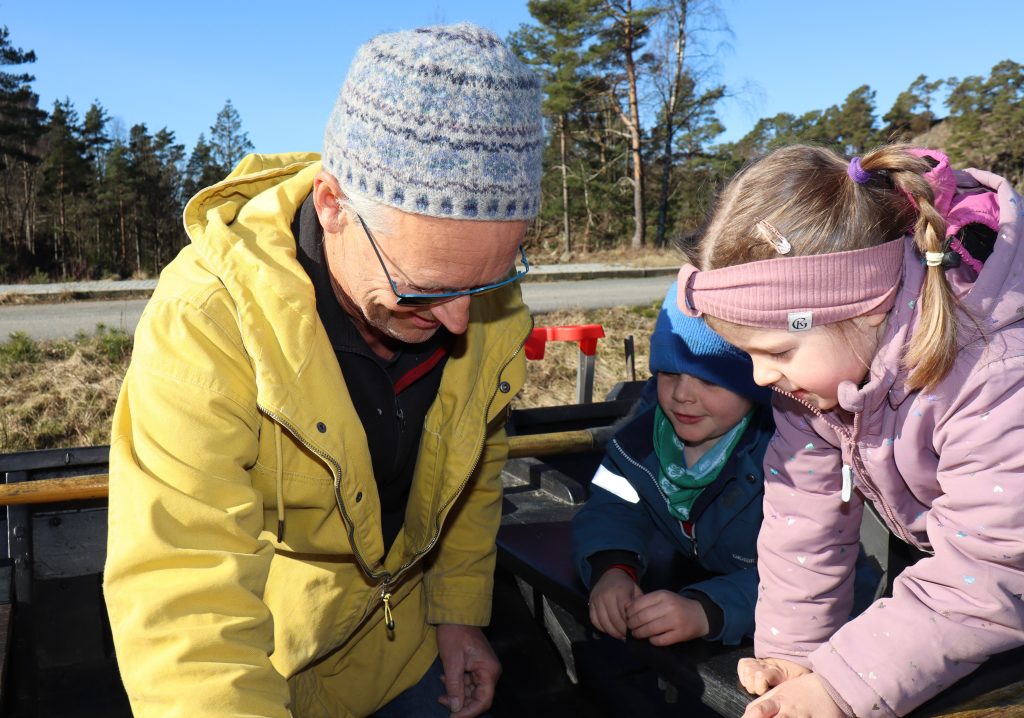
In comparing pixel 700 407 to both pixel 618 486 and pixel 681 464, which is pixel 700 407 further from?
pixel 618 486

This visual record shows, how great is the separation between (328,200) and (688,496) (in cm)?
113

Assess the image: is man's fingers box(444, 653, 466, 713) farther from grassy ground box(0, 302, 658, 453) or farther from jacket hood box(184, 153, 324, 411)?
grassy ground box(0, 302, 658, 453)

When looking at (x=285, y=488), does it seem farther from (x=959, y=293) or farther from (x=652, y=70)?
(x=652, y=70)

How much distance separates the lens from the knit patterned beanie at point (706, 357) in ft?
→ 6.22

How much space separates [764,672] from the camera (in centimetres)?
156

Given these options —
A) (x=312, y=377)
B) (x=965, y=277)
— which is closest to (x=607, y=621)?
(x=312, y=377)

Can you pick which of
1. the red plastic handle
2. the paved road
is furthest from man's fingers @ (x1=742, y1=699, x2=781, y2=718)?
the paved road

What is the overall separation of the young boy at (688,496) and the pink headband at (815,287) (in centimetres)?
50

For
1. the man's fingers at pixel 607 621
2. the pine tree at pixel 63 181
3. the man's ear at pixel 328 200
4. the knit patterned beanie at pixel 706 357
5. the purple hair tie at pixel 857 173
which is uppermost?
the pine tree at pixel 63 181

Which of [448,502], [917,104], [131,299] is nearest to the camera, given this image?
[448,502]

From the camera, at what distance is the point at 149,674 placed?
121cm

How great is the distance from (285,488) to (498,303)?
1.97ft

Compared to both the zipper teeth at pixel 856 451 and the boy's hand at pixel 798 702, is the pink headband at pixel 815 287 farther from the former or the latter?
the boy's hand at pixel 798 702

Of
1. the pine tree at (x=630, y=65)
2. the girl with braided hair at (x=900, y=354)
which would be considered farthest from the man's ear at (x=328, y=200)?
the pine tree at (x=630, y=65)
